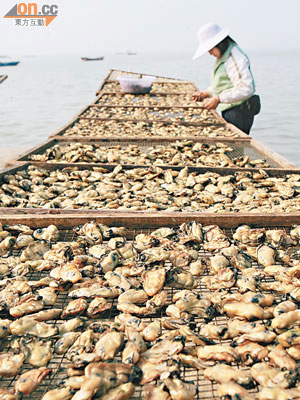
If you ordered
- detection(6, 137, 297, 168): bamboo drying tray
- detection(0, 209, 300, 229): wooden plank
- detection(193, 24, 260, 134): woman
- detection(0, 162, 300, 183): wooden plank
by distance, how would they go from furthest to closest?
detection(193, 24, 260, 134): woman, detection(6, 137, 297, 168): bamboo drying tray, detection(0, 162, 300, 183): wooden plank, detection(0, 209, 300, 229): wooden plank

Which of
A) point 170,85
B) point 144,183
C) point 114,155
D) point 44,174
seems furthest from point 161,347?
→ point 170,85

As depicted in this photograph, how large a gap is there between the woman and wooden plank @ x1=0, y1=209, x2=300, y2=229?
338 centimetres

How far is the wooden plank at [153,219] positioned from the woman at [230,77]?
133 inches


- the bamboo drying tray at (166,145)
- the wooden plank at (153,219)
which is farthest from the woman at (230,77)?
Answer: the wooden plank at (153,219)

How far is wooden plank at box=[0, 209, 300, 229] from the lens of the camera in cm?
196

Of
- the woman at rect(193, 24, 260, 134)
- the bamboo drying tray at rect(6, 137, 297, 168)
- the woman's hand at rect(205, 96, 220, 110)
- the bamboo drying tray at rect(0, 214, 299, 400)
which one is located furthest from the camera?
the woman's hand at rect(205, 96, 220, 110)

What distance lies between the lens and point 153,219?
198 cm

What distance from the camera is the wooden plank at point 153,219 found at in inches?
77.2

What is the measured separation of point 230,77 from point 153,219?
3.73 metres

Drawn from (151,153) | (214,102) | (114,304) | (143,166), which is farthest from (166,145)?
(114,304)

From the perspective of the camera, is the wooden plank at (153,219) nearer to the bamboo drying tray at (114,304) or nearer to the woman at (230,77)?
the bamboo drying tray at (114,304)

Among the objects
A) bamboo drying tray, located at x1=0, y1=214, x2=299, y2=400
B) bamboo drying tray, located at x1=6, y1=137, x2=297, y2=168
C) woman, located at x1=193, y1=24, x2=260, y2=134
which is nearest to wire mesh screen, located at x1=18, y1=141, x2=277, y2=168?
bamboo drying tray, located at x1=6, y1=137, x2=297, y2=168

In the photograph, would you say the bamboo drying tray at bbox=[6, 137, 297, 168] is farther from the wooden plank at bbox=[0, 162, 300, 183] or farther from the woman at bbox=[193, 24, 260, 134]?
the woman at bbox=[193, 24, 260, 134]

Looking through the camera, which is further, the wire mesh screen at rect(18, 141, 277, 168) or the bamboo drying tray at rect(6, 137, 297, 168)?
the bamboo drying tray at rect(6, 137, 297, 168)
